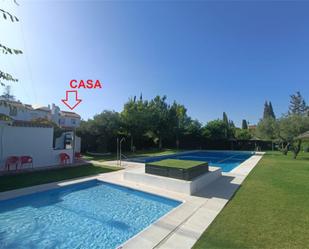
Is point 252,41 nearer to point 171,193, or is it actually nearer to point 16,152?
point 171,193

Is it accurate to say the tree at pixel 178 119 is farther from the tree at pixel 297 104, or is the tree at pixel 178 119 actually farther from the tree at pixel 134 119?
the tree at pixel 297 104

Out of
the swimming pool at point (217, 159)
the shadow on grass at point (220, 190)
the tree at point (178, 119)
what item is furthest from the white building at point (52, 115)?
the shadow on grass at point (220, 190)

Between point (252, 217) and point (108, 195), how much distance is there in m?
4.72

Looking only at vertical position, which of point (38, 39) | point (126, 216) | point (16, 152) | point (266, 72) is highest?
point (266, 72)

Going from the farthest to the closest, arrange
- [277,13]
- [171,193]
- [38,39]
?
[277,13]
[38,39]
[171,193]

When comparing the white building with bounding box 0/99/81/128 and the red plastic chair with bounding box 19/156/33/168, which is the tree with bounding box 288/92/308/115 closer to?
the white building with bounding box 0/99/81/128

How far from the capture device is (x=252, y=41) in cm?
1165

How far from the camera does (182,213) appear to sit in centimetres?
453

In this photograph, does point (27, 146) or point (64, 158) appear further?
point (64, 158)

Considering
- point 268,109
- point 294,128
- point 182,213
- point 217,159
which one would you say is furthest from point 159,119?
point 268,109

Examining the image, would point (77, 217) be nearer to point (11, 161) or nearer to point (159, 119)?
point (11, 161)

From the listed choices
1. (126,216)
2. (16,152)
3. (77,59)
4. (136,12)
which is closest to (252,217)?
(126,216)

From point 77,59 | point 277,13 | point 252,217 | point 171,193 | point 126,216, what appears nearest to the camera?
point 252,217

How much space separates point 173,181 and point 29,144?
8380 millimetres
